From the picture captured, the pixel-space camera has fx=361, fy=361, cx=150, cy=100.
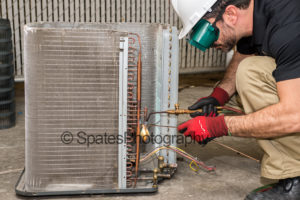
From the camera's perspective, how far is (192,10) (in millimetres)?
1644

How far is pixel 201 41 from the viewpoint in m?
1.66

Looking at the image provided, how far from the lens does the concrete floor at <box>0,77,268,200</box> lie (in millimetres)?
1804

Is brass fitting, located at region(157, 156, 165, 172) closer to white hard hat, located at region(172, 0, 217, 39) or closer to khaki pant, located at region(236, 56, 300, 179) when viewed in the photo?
khaki pant, located at region(236, 56, 300, 179)

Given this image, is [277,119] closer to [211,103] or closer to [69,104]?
[211,103]

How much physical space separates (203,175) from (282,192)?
489 millimetres

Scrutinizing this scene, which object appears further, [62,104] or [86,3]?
[86,3]

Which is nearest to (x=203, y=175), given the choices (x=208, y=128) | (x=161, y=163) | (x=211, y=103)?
(x=161, y=163)

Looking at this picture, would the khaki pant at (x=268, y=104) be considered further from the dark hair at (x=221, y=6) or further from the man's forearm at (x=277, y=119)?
the dark hair at (x=221, y=6)

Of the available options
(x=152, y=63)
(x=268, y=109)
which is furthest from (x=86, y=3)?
(x=268, y=109)

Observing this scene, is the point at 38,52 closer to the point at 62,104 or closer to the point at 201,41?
the point at 62,104

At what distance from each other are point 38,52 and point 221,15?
2.76ft

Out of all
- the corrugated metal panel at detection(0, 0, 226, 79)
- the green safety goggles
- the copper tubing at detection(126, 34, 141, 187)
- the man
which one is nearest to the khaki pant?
the man

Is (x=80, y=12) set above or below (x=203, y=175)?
above

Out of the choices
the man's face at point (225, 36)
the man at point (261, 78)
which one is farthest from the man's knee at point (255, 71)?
A: the man's face at point (225, 36)
